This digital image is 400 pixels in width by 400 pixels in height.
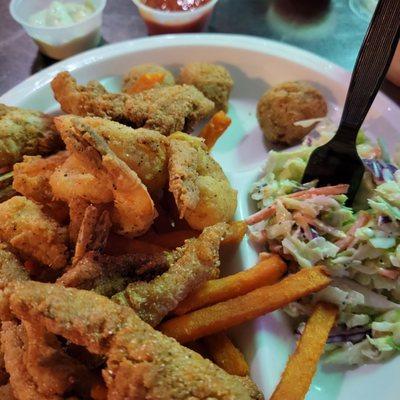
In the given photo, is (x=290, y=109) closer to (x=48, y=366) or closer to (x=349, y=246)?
(x=349, y=246)

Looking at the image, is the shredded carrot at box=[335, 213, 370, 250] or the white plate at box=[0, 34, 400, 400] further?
the white plate at box=[0, 34, 400, 400]

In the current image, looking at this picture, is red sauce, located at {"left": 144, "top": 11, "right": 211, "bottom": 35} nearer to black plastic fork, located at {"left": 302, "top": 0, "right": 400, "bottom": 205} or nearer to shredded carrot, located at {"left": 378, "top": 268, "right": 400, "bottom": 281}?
black plastic fork, located at {"left": 302, "top": 0, "right": 400, "bottom": 205}

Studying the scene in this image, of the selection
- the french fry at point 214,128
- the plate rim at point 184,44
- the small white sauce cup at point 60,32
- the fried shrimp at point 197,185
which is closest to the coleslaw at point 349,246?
the fried shrimp at point 197,185

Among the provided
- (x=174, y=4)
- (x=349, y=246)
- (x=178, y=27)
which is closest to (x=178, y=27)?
(x=178, y=27)

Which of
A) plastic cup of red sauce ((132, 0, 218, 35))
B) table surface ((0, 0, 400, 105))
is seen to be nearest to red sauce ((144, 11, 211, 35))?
plastic cup of red sauce ((132, 0, 218, 35))

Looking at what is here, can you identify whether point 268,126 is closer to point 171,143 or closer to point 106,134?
point 171,143

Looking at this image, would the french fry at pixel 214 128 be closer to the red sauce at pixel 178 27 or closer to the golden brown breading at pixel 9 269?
the golden brown breading at pixel 9 269

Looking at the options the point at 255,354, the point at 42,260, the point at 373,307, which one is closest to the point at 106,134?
the point at 42,260

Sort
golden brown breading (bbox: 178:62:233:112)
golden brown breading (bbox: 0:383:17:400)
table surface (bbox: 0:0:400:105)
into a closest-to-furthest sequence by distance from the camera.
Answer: golden brown breading (bbox: 0:383:17:400)
golden brown breading (bbox: 178:62:233:112)
table surface (bbox: 0:0:400:105)
